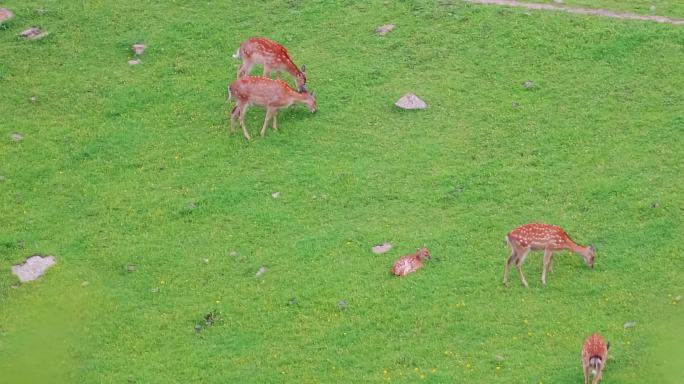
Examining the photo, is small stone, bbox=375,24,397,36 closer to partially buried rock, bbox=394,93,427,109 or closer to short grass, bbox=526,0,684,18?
partially buried rock, bbox=394,93,427,109

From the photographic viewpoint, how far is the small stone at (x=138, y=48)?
91.8 ft

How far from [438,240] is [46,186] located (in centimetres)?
880

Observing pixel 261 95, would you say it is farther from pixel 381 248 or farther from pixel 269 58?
pixel 381 248

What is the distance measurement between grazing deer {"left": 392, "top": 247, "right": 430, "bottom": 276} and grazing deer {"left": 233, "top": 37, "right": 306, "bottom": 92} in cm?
666

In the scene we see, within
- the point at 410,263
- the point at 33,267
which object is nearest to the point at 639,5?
the point at 410,263

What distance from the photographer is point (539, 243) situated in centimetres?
1934

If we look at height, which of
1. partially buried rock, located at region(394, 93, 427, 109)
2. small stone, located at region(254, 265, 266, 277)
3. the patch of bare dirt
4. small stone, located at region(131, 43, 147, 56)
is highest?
the patch of bare dirt

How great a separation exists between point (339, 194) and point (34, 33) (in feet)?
37.8

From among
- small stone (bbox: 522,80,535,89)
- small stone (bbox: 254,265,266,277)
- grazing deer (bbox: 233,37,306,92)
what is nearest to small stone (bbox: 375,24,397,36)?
grazing deer (bbox: 233,37,306,92)

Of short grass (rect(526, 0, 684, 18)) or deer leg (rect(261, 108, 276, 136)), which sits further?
short grass (rect(526, 0, 684, 18))

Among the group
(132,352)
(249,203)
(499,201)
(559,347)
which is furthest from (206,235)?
(559,347)

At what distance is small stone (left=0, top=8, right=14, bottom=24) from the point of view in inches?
1166

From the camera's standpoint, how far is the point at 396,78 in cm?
2636

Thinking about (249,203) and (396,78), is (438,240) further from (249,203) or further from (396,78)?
(396,78)
